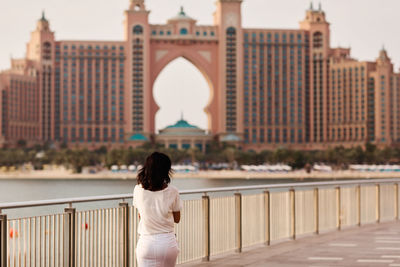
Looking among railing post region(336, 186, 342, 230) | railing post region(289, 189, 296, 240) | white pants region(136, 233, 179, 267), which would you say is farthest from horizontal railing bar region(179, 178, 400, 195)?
white pants region(136, 233, 179, 267)

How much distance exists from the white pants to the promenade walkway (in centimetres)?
574

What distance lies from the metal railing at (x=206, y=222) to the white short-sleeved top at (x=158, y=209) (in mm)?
2395

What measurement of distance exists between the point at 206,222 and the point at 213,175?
6521 inches

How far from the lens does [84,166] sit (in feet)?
598

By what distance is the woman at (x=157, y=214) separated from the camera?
9.08 m

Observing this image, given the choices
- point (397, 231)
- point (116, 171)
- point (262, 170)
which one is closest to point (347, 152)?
point (262, 170)

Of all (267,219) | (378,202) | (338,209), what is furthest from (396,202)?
(267,219)

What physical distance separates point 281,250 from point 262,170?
168 metres

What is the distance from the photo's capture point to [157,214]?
30.2 ft

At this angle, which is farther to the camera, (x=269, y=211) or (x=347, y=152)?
(x=347, y=152)

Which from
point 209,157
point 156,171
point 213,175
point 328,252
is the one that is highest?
point 156,171

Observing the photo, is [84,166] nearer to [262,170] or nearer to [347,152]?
[262,170]

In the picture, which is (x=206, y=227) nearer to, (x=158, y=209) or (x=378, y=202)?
(x=158, y=209)

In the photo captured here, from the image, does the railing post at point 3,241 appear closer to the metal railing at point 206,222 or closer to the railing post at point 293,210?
the metal railing at point 206,222
